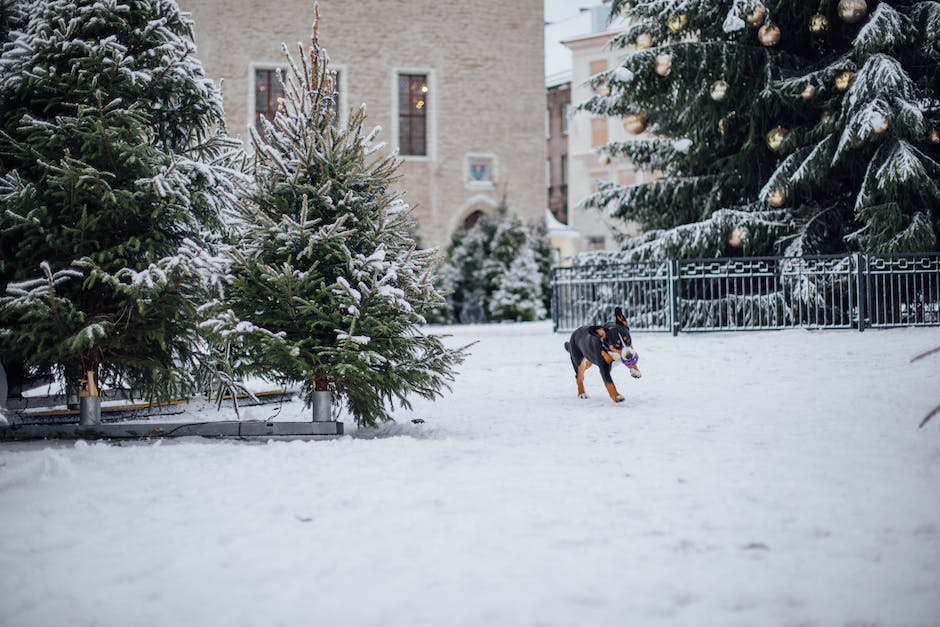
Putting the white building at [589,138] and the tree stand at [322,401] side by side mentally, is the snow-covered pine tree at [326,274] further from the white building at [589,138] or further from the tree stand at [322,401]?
the white building at [589,138]

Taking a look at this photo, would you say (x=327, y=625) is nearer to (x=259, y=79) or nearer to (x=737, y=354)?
(x=737, y=354)

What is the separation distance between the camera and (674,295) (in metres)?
14.6

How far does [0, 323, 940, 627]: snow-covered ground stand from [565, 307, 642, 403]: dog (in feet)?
2.58

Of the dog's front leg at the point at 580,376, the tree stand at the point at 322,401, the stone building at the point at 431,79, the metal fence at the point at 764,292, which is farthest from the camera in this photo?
the stone building at the point at 431,79

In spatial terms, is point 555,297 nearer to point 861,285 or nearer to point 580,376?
point 861,285

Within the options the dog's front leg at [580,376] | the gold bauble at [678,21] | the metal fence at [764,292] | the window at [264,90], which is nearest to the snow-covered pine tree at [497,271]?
the metal fence at [764,292]

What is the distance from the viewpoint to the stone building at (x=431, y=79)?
1249 inches

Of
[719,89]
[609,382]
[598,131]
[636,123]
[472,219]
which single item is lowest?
[609,382]

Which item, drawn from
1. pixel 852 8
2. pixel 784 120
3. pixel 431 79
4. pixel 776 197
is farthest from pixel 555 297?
pixel 431 79

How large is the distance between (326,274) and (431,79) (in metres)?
28.6

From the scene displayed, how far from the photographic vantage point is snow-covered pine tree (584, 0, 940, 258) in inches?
515

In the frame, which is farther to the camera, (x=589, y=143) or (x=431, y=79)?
(x=589, y=143)

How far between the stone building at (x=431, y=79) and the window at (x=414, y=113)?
0.14 feet

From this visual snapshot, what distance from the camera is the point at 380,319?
5953mm
